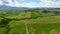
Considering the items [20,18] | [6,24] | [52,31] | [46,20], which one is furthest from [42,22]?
[6,24]

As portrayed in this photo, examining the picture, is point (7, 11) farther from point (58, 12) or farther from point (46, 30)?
point (58, 12)

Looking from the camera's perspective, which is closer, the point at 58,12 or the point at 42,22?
the point at 42,22

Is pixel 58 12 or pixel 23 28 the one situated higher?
pixel 58 12

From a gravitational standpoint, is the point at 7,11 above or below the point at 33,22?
above

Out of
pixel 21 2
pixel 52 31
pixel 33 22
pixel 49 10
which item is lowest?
pixel 52 31

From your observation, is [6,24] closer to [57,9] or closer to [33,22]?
[33,22]

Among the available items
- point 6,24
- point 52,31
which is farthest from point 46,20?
point 6,24
